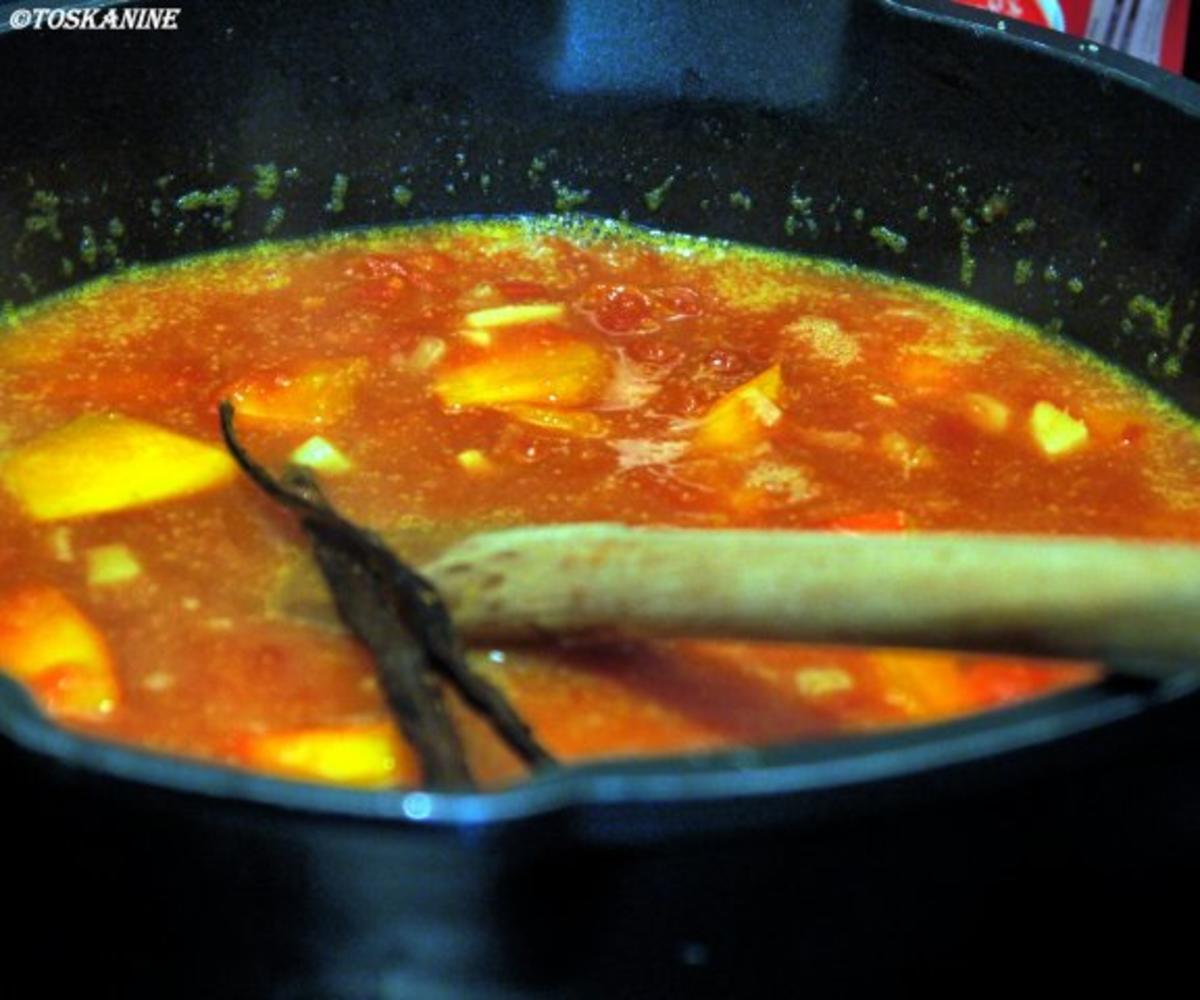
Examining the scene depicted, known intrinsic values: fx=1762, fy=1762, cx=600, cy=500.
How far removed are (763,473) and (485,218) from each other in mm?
804

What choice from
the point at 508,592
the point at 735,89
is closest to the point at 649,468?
the point at 508,592

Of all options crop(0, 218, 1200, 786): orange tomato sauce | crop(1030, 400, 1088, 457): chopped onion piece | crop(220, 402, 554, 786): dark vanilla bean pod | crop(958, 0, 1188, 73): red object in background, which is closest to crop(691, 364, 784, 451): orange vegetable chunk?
crop(0, 218, 1200, 786): orange tomato sauce

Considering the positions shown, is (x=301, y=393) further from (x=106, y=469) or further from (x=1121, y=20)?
(x=1121, y=20)

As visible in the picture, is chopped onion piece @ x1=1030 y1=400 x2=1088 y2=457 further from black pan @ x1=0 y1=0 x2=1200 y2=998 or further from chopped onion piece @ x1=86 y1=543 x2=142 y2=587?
chopped onion piece @ x1=86 y1=543 x2=142 y2=587

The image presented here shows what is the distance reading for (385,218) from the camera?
8.38ft

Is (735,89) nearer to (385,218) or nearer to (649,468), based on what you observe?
(385,218)

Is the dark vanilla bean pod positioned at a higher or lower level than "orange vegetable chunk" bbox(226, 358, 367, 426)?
higher

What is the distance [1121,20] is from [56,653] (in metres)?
1.96

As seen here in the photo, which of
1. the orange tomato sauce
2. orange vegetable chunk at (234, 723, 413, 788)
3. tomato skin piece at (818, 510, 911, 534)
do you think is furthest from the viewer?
tomato skin piece at (818, 510, 911, 534)

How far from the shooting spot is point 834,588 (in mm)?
1244

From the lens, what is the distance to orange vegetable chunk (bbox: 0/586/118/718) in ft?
5.15

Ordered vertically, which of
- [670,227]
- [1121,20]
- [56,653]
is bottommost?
[56,653]

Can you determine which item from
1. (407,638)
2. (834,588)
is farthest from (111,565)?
(834,588)

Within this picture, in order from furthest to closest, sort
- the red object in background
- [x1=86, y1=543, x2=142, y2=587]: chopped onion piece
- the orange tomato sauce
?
the red object in background, [x1=86, y1=543, x2=142, y2=587]: chopped onion piece, the orange tomato sauce
